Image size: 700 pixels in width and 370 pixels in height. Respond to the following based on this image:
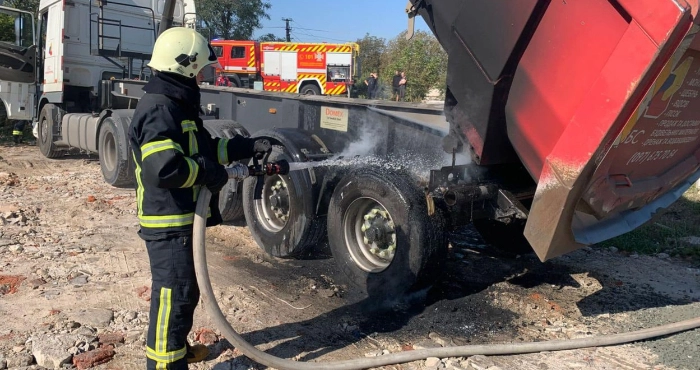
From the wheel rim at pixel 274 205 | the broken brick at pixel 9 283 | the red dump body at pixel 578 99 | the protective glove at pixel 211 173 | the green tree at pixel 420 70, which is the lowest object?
the broken brick at pixel 9 283

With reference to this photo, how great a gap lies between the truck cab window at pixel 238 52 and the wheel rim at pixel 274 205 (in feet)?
78.1

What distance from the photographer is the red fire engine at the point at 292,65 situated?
1017 inches

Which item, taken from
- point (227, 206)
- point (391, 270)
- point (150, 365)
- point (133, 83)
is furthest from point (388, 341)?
point (133, 83)

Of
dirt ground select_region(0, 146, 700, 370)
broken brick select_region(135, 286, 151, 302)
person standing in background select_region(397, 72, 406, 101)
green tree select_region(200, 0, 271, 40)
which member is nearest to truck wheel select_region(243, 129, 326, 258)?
dirt ground select_region(0, 146, 700, 370)

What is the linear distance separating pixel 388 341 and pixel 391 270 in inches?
26.0

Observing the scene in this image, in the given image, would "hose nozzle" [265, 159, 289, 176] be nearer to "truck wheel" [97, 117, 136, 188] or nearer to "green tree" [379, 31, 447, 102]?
"truck wheel" [97, 117, 136, 188]

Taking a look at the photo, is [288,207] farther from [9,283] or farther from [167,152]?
[167,152]

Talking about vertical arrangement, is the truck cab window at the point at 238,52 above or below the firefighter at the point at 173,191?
above

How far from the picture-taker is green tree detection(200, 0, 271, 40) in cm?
3803

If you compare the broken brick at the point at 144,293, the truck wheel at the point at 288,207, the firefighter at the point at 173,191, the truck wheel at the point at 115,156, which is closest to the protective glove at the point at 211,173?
the firefighter at the point at 173,191

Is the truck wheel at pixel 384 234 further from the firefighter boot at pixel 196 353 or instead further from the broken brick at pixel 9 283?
the broken brick at pixel 9 283

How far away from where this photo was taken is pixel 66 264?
4.95 m

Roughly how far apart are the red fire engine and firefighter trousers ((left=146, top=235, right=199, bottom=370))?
913 inches

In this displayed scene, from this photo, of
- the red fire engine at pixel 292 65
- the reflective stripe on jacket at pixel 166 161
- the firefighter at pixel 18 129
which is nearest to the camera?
the reflective stripe on jacket at pixel 166 161
